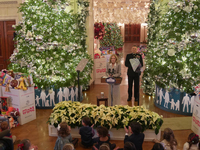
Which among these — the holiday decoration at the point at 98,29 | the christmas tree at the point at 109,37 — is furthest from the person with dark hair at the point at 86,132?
Answer: the christmas tree at the point at 109,37

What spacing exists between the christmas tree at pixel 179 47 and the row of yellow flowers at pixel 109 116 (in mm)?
1683

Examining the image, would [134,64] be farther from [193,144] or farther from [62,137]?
[62,137]

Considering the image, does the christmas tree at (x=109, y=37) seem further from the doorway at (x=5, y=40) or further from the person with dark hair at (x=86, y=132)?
the person with dark hair at (x=86, y=132)

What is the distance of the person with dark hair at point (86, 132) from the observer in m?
4.28

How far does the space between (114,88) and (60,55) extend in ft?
5.85

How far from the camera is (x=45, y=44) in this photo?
20.1ft

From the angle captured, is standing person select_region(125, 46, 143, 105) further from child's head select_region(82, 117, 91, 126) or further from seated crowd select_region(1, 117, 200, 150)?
seated crowd select_region(1, 117, 200, 150)

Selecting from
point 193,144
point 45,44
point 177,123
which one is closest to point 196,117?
point 177,123

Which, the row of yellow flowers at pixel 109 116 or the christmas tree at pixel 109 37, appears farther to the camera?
the christmas tree at pixel 109 37

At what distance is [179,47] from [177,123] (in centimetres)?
191

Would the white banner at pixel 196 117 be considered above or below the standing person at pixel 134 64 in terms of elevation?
below

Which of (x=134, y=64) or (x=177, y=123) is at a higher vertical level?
(x=134, y=64)

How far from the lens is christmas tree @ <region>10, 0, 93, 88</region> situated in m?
6.15

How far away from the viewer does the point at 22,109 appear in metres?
5.52
